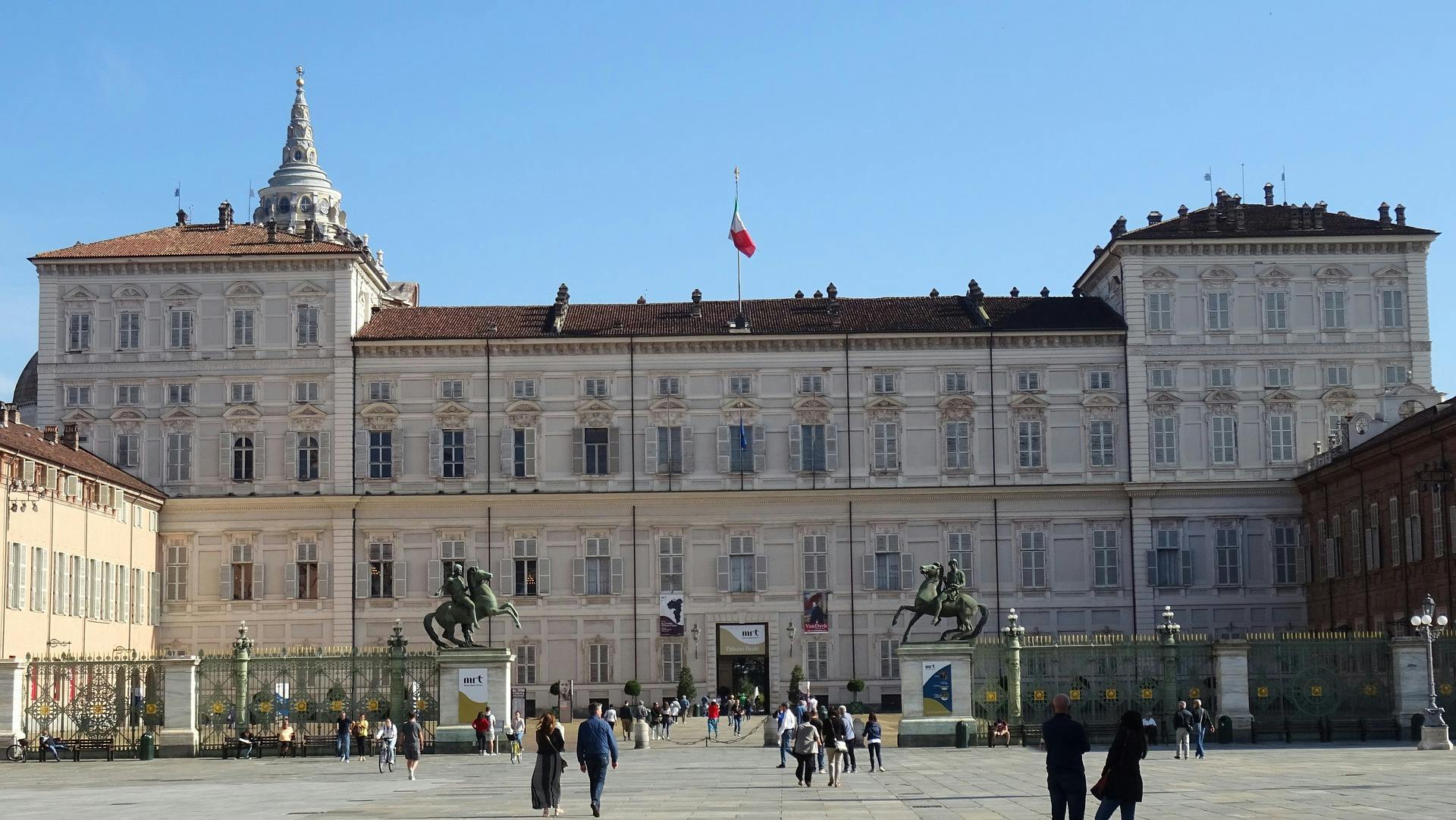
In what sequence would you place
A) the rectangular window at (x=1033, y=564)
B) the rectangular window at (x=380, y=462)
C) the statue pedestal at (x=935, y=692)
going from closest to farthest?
1. the statue pedestal at (x=935, y=692)
2. the rectangular window at (x=1033, y=564)
3. the rectangular window at (x=380, y=462)

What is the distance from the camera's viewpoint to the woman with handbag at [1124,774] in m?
18.8

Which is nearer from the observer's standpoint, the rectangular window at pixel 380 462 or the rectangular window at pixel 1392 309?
the rectangular window at pixel 1392 309

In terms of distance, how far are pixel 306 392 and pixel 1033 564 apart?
27.1 m

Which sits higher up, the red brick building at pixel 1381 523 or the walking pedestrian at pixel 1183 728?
the red brick building at pixel 1381 523

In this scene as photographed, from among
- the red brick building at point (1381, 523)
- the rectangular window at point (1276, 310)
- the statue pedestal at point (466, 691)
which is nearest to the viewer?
the statue pedestal at point (466, 691)

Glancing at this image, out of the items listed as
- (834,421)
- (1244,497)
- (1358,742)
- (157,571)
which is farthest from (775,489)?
(1358,742)

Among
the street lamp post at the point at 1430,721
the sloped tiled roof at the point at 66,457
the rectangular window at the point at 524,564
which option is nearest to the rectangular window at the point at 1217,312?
the rectangular window at the point at 524,564

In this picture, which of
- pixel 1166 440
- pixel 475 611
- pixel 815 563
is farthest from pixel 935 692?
pixel 1166 440

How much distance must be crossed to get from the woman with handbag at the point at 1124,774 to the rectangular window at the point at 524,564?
51.3 metres

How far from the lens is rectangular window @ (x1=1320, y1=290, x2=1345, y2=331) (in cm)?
6931

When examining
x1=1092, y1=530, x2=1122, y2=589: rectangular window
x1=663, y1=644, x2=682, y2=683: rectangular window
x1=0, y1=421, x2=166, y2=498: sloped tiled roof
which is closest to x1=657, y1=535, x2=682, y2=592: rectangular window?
x1=663, y1=644, x2=682, y2=683: rectangular window

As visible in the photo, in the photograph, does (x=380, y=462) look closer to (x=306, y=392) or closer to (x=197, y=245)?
(x=306, y=392)

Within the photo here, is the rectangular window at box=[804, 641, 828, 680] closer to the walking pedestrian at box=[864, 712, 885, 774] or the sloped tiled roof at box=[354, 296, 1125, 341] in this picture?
the sloped tiled roof at box=[354, 296, 1125, 341]

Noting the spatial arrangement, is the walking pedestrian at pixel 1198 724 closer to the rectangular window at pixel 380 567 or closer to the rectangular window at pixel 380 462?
the rectangular window at pixel 380 567
